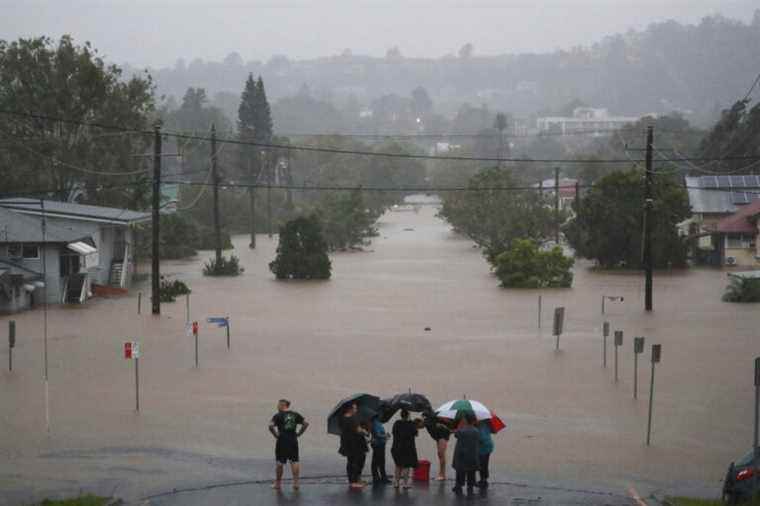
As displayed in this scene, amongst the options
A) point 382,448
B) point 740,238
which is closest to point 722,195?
point 740,238

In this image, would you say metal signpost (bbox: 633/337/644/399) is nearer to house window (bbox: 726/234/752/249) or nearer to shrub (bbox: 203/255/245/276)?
shrub (bbox: 203/255/245/276)

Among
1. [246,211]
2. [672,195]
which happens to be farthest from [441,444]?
[246,211]

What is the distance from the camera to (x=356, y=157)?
140 m

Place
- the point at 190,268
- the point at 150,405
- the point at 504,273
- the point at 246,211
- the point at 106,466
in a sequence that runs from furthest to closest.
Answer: the point at 246,211 < the point at 190,268 < the point at 504,273 < the point at 150,405 < the point at 106,466

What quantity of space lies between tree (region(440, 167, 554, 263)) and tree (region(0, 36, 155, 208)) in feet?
62.8

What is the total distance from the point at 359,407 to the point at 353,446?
0.92 m

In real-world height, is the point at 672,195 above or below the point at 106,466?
above

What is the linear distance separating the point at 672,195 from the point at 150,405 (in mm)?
38631

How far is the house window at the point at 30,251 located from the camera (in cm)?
4122

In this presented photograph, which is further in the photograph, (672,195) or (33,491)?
(672,195)

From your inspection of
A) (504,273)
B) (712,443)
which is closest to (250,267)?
(504,273)

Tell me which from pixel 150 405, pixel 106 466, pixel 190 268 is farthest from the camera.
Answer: pixel 190 268

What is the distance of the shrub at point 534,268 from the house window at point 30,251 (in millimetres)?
18627

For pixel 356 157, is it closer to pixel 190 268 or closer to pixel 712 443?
pixel 190 268
